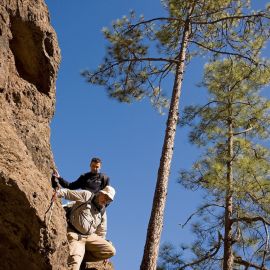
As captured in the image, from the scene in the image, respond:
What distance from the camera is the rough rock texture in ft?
15.3

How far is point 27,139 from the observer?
547 centimetres

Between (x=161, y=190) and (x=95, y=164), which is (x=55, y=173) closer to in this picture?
(x=95, y=164)

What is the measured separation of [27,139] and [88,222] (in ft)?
4.25

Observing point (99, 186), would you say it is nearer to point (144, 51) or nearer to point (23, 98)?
point (23, 98)

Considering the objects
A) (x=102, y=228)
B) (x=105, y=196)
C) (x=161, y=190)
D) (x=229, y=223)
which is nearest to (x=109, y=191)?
(x=105, y=196)

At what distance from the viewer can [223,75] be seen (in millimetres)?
11156

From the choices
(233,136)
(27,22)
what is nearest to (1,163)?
(27,22)

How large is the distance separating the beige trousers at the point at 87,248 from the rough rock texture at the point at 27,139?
384 millimetres

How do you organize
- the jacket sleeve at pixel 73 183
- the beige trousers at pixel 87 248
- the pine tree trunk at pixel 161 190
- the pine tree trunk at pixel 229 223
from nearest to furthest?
the beige trousers at pixel 87 248
the jacket sleeve at pixel 73 183
the pine tree trunk at pixel 161 190
the pine tree trunk at pixel 229 223

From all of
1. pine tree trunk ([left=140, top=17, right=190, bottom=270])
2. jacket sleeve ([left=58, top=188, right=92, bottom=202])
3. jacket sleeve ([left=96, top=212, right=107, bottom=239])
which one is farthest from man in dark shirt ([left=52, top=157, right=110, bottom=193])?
pine tree trunk ([left=140, top=17, right=190, bottom=270])

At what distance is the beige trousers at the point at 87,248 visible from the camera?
17.5 feet

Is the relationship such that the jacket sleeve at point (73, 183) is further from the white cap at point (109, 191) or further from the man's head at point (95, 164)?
the white cap at point (109, 191)

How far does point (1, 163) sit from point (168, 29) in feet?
21.7

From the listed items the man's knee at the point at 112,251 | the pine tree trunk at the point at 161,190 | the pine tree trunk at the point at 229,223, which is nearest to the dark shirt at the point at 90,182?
the man's knee at the point at 112,251
